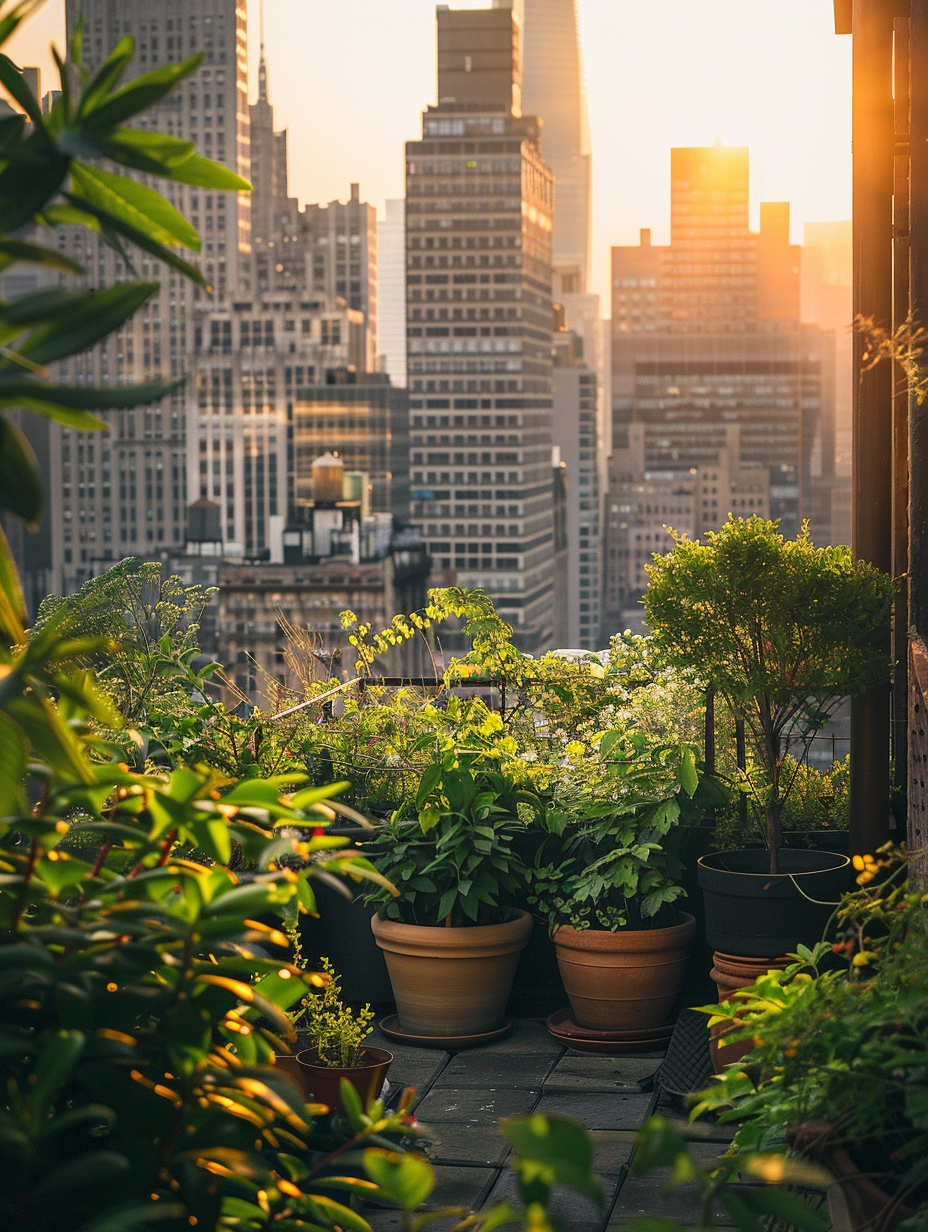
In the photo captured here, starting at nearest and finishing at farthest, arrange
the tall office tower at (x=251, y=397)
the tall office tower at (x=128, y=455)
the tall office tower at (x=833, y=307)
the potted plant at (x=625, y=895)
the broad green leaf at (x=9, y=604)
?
the broad green leaf at (x=9, y=604) → the potted plant at (x=625, y=895) → the tall office tower at (x=251, y=397) → the tall office tower at (x=128, y=455) → the tall office tower at (x=833, y=307)

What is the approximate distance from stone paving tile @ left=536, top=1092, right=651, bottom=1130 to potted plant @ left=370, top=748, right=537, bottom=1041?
477 mm

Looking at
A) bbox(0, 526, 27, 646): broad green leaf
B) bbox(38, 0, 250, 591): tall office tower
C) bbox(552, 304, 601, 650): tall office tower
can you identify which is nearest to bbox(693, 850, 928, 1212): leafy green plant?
bbox(0, 526, 27, 646): broad green leaf

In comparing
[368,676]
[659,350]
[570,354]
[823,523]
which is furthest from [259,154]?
[368,676]

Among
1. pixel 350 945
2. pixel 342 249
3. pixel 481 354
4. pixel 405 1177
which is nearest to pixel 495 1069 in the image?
pixel 350 945

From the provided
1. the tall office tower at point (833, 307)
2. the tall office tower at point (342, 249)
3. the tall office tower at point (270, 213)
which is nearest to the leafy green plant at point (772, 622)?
the tall office tower at point (270, 213)

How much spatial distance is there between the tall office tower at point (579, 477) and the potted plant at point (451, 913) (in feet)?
447

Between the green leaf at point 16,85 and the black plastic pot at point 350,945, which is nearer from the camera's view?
the green leaf at point 16,85

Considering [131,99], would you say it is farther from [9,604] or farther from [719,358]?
[719,358]

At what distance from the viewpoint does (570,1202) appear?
260 cm

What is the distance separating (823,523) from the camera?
14738 cm

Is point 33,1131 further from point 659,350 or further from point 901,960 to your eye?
point 659,350

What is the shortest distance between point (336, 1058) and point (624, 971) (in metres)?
0.99

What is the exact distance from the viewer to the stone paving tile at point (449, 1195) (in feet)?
8.48

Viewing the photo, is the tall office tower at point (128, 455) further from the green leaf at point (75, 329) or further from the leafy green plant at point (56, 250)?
the green leaf at point (75, 329)
